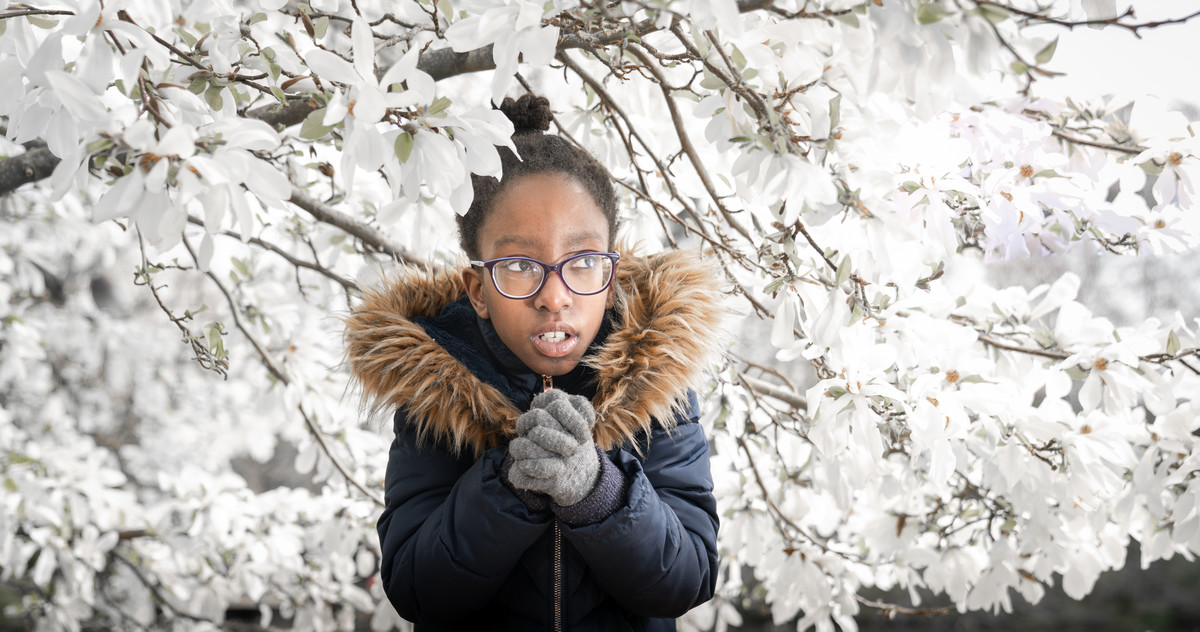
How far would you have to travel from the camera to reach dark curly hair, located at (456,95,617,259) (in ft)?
4.08

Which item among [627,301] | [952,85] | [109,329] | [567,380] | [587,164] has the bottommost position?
[109,329]

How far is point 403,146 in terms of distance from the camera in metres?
0.94

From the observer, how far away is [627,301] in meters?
1.33

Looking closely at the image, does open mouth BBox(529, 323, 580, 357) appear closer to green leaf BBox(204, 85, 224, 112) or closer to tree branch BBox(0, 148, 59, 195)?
green leaf BBox(204, 85, 224, 112)

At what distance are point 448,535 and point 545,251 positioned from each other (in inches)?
16.3

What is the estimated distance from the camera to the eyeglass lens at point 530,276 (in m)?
1.18

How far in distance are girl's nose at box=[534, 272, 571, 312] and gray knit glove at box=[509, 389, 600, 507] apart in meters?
0.14

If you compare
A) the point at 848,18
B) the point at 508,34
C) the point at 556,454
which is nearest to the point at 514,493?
the point at 556,454

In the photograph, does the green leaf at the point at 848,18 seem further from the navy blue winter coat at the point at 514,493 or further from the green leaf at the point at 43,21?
the green leaf at the point at 43,21

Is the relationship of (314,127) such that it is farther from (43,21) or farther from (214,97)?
(43,21)

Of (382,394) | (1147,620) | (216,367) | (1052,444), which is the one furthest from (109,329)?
(1147,620)

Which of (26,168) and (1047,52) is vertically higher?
(1047,52)

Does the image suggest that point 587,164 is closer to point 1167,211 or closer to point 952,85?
point 952,85

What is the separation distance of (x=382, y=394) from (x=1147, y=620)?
4.66 metres
